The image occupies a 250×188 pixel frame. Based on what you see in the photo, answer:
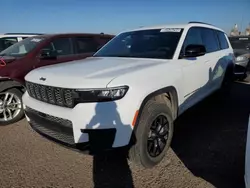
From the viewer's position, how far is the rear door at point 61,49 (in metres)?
5.57

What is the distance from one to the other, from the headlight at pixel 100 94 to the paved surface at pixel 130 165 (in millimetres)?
1028

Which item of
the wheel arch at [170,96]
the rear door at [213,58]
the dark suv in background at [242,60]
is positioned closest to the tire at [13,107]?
the wheel arch at [170,96]

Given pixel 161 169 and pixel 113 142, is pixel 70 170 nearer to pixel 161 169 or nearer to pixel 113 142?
pixel 113 142

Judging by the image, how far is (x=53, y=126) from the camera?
300 centimetres

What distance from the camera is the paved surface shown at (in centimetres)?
293

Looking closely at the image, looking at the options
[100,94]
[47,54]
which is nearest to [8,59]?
[47,54]

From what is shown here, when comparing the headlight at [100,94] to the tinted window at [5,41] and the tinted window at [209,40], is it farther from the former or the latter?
the tinted window at [5,41]

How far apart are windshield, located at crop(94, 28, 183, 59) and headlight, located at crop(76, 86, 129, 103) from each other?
1335 mm

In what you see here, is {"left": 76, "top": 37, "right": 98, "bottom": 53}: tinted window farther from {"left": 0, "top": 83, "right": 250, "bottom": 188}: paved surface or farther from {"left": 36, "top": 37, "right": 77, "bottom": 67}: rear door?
{"left": 0, "top": 83, "right": 250, "bottom": 188}: paved surface

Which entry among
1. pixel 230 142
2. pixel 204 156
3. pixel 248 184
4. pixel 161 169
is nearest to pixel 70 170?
pixel 161 169

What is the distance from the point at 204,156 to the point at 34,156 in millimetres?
2420

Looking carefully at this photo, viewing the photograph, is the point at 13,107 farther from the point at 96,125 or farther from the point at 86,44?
the point at 96,125

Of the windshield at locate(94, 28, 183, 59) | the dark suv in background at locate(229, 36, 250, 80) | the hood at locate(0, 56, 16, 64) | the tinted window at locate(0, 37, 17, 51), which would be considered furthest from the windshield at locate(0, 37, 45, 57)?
the dark suv in background at locate(229, 36, 250, 80)

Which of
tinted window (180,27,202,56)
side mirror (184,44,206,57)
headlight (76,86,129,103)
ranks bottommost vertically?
headlight (76,86,129,103)
